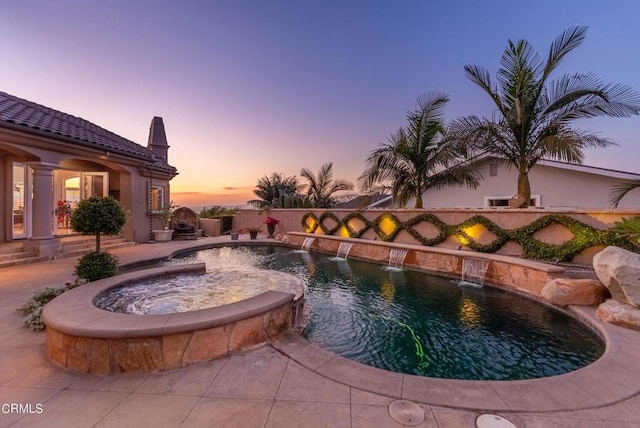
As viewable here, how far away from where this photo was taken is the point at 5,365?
305 cm

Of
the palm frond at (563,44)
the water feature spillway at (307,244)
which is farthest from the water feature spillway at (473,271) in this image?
the water feature spillway at (307,244)

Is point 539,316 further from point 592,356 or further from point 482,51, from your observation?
point 482,51

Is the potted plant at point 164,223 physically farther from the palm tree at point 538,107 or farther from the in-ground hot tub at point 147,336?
the palm tree at point 538,107

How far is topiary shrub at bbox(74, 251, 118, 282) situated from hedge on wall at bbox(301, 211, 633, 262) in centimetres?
951

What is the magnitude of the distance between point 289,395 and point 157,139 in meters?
21.1

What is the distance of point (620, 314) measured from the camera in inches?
170

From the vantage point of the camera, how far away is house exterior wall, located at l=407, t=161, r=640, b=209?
1057 centimetres

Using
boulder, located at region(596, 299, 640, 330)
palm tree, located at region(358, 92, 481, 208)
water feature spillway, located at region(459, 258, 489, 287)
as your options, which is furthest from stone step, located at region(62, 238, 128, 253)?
boulder, located at region(596, 299, 640, 330)

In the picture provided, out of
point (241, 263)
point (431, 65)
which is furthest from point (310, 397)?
point (431, 65)

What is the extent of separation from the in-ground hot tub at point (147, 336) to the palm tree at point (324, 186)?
15765mm

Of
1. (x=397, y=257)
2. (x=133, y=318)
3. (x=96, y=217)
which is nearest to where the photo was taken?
(x=133, y=318)

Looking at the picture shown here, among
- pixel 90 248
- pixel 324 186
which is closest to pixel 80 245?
pixel 90 248

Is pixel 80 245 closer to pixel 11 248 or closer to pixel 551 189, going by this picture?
pixel 11 248

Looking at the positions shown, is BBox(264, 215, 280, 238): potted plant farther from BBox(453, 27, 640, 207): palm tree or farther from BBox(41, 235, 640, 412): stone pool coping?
BBox(41, 235, 640, 412): stone pool coping
